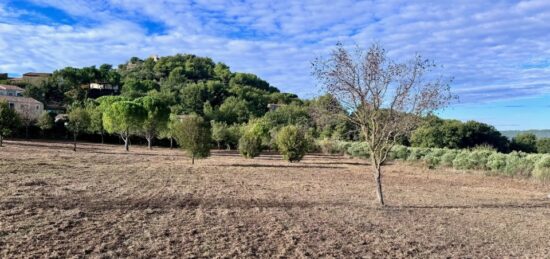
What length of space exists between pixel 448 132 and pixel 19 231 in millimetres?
63794

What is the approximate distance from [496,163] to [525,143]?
4702 centimetres

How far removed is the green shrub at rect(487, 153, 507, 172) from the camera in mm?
31188

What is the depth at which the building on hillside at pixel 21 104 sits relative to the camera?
60.5m

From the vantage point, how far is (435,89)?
14188 millimetres

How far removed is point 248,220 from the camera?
10859 mm

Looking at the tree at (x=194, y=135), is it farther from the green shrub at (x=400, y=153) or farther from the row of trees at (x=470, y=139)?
→ the row of trees at (x=470, y=139)

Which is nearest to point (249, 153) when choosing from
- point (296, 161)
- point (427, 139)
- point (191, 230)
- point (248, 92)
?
point (296, 161)

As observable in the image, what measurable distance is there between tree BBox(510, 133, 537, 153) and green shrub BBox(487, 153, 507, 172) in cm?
4157

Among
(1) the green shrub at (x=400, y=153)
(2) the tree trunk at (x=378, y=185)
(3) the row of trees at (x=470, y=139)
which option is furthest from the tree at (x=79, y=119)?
(2) the tree trunk at (x=378, y=185)

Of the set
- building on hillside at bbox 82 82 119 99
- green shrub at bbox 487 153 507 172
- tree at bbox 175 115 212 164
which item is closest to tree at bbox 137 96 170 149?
tree at bbox 175 115 212 164

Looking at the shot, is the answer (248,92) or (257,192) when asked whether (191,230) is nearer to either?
(257,192)

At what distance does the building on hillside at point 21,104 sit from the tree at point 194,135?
24970 millimetres

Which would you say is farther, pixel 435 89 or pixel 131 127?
pixel 131 127

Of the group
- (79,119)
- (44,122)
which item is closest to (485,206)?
(79,119)
